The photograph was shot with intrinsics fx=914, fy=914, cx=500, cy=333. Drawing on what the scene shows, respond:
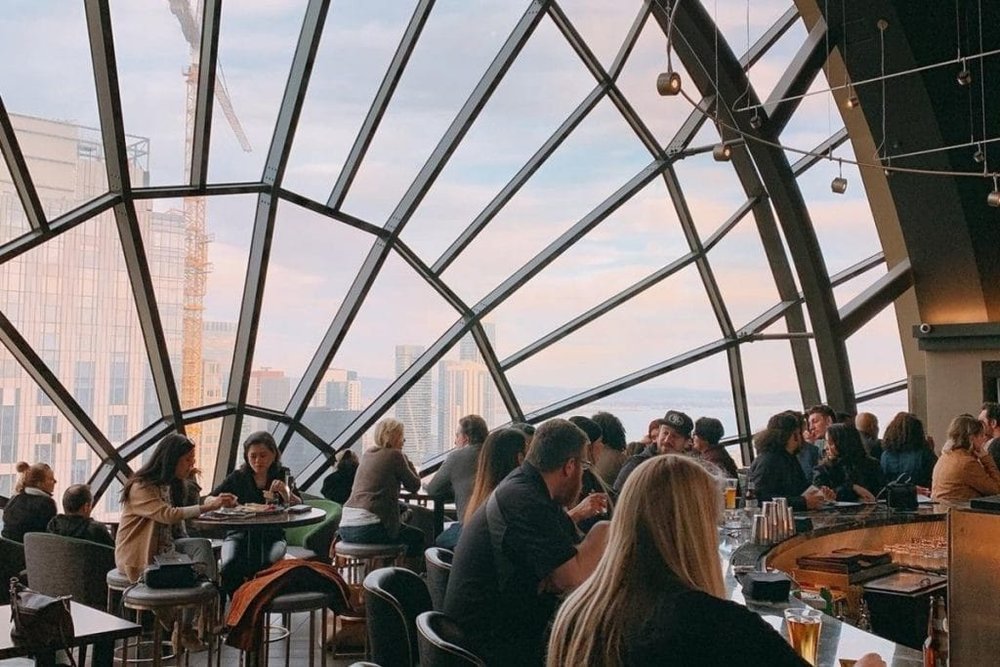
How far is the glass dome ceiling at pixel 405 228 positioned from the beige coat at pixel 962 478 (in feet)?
10.3

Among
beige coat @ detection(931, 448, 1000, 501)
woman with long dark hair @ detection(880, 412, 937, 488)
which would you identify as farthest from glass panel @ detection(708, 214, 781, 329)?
beige coat @ detection(931, 448, 1000, 501)

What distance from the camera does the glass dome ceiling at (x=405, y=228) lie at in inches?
308

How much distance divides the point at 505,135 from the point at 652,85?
2097 mm

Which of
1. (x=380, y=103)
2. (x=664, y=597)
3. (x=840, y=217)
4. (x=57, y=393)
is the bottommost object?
(x=664, y=597)

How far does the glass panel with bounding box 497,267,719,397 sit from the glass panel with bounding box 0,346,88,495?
4.81m

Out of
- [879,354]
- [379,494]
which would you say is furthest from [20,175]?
[879,354]

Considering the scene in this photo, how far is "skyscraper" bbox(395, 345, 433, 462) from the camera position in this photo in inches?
A: 407

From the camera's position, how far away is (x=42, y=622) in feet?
11.3

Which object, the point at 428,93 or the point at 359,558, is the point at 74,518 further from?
the point at 428,93

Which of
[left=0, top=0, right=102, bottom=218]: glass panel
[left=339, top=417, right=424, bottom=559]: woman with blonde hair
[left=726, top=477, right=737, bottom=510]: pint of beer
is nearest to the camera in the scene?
[left=726, top=477, right=737, bottom=510]: pint of beer

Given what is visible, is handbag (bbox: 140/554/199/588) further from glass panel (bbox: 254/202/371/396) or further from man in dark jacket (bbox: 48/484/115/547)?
glass panel (bbox: 254/202/371/396)

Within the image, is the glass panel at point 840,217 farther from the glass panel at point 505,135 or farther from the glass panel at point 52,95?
the glass panel at point 52,95

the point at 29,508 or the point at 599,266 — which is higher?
the point at 599,266

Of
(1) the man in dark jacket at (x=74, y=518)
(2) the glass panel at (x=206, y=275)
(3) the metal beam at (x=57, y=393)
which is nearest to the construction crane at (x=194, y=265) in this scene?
(2) the glass panel at (x=206, y=275)
